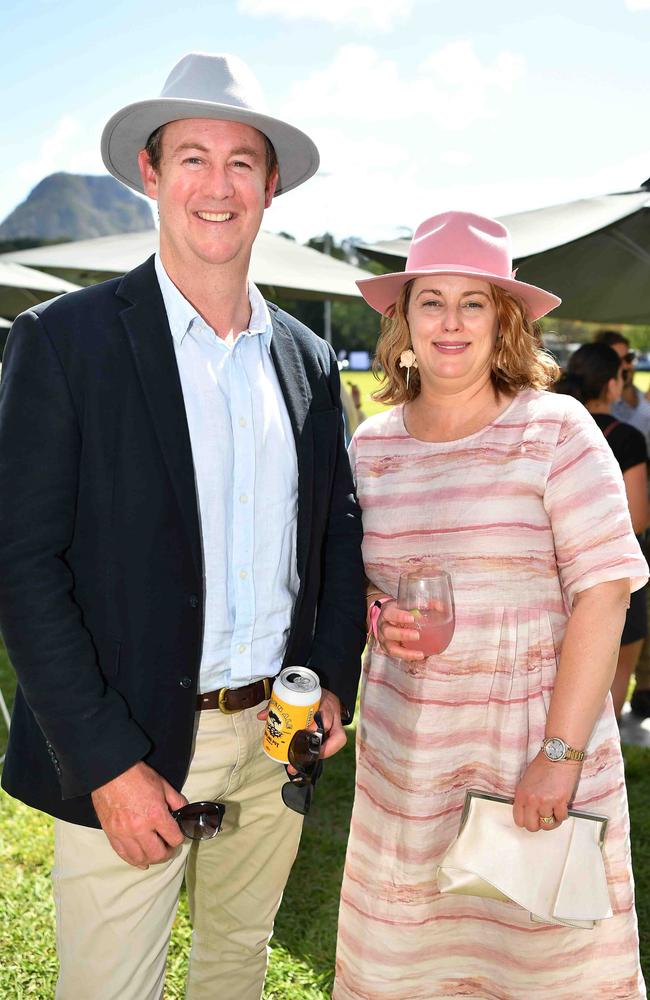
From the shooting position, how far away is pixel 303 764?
193 centimetres

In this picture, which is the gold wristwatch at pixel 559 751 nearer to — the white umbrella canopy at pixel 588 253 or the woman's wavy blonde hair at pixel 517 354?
the woman's wavy blonde hair at pixel 517 354

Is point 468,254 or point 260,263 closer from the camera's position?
point 468,254

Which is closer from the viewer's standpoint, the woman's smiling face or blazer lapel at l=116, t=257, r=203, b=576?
blazer lapel at l=116, t=257, r=203, b=576

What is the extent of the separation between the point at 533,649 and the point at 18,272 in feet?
23.9

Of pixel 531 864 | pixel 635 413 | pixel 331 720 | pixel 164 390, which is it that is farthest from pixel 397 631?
pixel 635 413

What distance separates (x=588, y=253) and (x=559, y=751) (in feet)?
15.0

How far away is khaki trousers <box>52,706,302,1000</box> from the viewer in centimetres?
191

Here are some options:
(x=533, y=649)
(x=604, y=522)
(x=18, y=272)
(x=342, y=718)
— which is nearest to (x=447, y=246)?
(x=604, y=522)

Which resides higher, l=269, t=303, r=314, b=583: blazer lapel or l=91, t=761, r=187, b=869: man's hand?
l=269, t=303, r=314, b=583: blazer lapel

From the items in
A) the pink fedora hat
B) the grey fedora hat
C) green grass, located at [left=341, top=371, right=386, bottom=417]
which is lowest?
green grass, located at [left=341, top=371, right=386, bottom=417]

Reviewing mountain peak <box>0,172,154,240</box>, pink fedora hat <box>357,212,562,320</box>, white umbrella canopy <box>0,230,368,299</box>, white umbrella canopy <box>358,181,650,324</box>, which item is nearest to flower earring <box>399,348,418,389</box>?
pink fedora hat <box>357,212,562,320</box>

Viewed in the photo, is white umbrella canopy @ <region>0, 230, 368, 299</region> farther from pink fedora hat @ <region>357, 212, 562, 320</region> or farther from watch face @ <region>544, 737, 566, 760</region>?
watch face @ <region>544, 737, 566, 760</region>

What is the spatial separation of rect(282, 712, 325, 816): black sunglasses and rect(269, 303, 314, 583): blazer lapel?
38 cm

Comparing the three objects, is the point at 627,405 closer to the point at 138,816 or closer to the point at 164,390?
the point at 164,390
